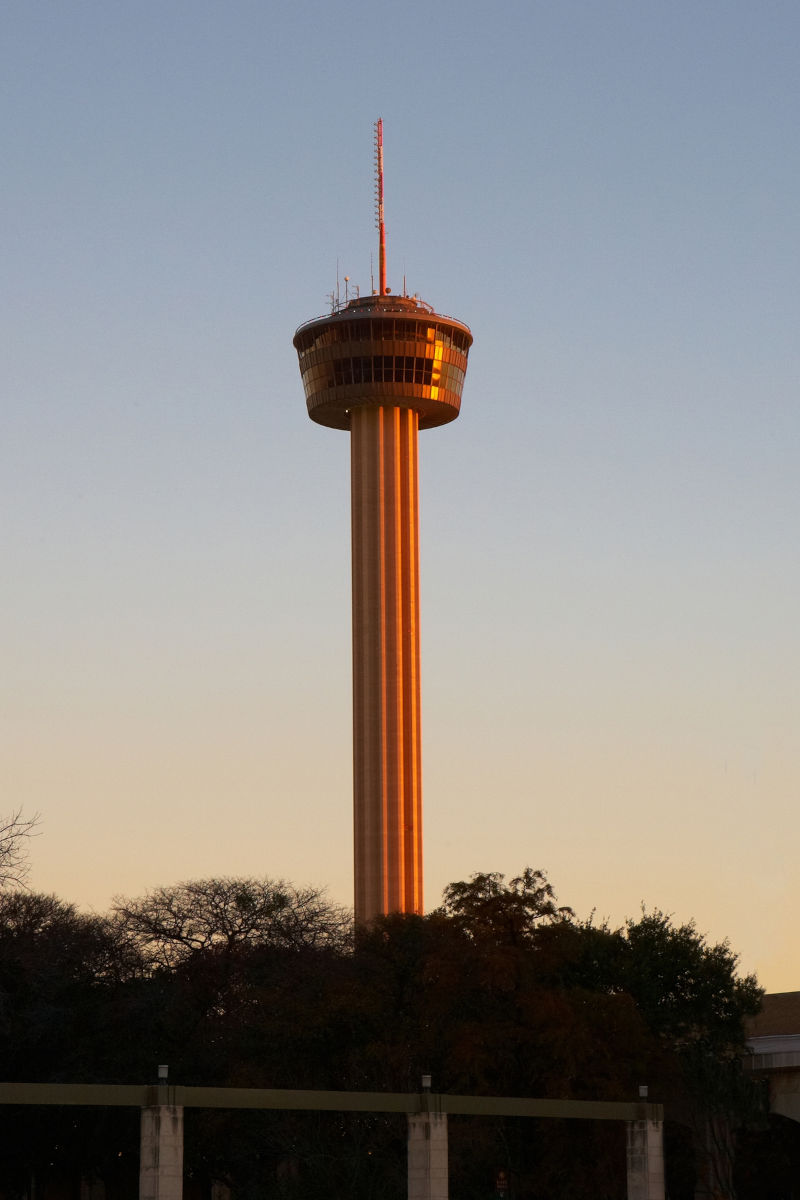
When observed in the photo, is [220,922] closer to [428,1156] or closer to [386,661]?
[428,1156]

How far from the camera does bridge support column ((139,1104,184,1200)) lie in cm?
5006

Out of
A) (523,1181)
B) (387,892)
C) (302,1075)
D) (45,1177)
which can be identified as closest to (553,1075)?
(523,1181)

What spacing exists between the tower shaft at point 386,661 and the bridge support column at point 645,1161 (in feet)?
260

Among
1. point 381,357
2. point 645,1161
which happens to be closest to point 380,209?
point 381,357

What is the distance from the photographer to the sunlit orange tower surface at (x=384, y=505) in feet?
474

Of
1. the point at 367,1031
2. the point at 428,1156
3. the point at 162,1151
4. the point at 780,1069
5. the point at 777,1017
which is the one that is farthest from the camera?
the point at 777,1017

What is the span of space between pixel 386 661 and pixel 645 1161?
291 ft

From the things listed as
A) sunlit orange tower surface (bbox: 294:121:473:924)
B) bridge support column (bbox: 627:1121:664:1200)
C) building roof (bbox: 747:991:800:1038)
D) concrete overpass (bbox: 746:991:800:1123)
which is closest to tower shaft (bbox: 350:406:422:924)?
sunlit orange tower surface (bbox: 294:121:473:924)

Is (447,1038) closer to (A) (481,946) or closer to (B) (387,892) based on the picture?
(A) (481,946)

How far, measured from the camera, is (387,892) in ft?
465

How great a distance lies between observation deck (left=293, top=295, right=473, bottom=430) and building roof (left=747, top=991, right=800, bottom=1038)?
61291 mm

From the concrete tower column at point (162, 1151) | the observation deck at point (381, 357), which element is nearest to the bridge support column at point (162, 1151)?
the concrete tower column at point (162, 1151)

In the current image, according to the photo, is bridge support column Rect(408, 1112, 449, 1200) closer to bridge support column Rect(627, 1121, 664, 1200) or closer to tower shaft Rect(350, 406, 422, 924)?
bridge support column Rect(627, 1121, 664, 1200)

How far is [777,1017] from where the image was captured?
10750 cm
